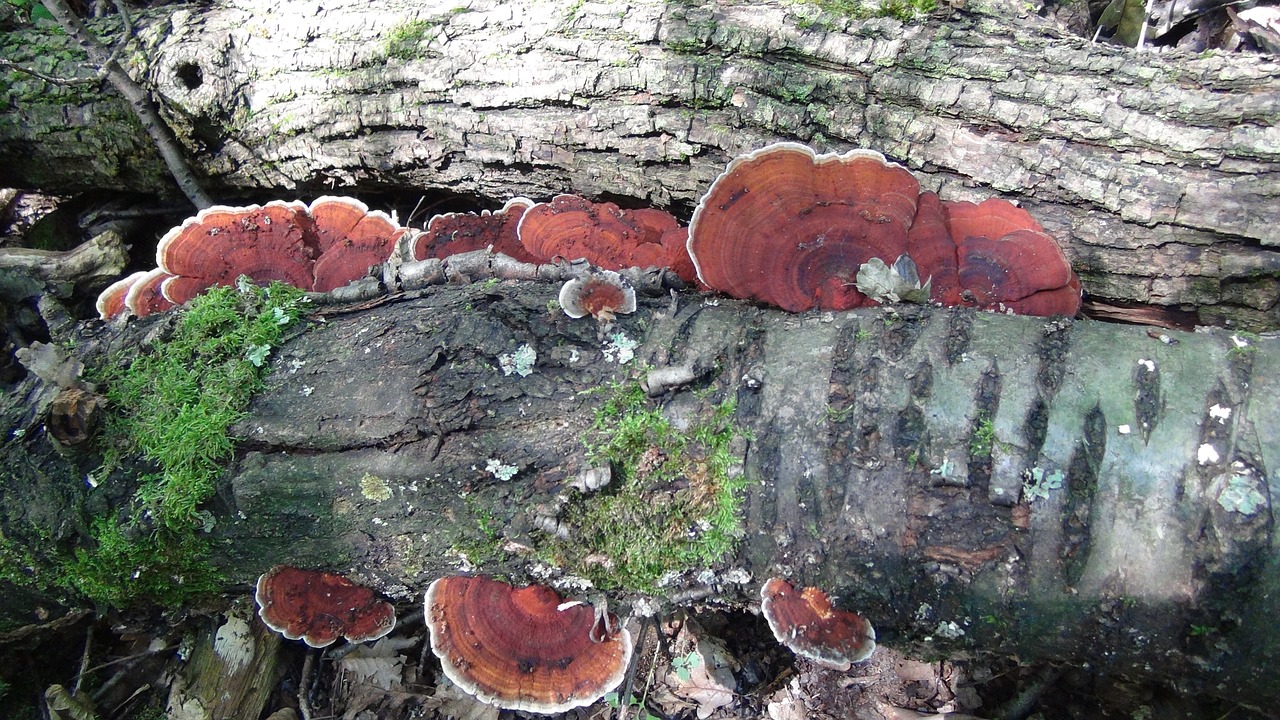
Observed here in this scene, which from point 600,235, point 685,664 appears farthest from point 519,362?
point 685,664

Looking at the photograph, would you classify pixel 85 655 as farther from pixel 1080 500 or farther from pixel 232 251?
pixel 1080 500

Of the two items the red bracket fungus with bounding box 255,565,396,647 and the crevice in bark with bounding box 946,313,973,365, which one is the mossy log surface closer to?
the crevice in bark with bounding box 946,313,973,365

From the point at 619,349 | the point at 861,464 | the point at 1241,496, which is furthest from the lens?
the point at 619,349

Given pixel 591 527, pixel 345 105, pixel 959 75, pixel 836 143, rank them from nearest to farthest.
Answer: pixel 591 527
pixel 959 75
pixel 836 143
pixel 345 105

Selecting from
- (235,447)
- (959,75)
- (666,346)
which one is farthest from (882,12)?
(235,447)

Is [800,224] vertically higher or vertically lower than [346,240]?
higher

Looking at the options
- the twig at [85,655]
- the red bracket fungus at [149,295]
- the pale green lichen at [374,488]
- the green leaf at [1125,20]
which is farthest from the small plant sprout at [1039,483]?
the twig at [85,655]

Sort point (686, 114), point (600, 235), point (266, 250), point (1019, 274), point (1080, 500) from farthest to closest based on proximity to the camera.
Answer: point (686, 114) < point (266, 250) < point (600, 235) < point (1019, 274) < point (1080, 500)

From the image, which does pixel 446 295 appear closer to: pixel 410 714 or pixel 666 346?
pixel 666 346
